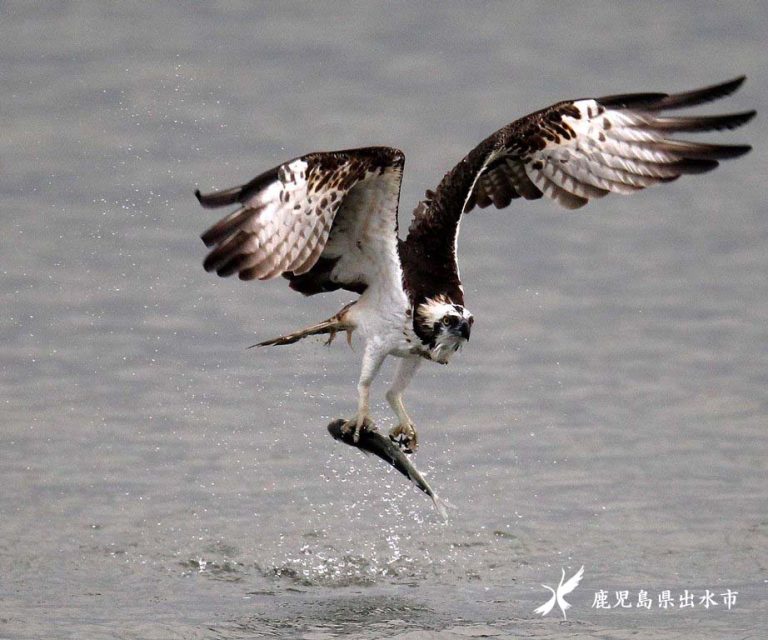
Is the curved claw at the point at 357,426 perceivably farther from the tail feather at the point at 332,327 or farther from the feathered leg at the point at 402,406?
the tail feather at the point at 332,327

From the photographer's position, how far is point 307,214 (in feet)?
36.1

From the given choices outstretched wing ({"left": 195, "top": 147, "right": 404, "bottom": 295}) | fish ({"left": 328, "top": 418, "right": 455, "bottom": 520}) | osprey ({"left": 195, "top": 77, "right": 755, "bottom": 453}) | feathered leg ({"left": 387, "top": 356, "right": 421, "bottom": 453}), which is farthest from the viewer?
feathered leg ({"left": 387, "top": 356, "right": 421, "bottom": 453})

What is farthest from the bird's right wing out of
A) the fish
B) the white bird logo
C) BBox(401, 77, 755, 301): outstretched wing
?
BBox(401, 77, 755, 301): outstretched wing

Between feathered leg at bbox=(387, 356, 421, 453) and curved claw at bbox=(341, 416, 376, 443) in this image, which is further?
feathered leg at bbox=(387, 356, 421, 453)

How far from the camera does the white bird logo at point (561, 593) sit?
11.6 meters

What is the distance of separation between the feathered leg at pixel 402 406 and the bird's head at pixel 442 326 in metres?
0.40

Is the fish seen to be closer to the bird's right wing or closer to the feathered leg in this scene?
the feathered leg

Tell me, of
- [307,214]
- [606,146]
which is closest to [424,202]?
[606,146]

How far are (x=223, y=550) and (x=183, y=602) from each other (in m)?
1.00

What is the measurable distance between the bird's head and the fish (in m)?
0.55

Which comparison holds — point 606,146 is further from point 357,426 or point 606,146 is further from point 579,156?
point 357,426

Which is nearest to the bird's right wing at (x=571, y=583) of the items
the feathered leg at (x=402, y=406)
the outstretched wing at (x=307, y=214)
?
the feathered leg at (x=402, y=406)

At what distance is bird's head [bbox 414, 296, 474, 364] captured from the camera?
11617 millimetres

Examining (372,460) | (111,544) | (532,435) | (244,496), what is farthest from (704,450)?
(111,544)
